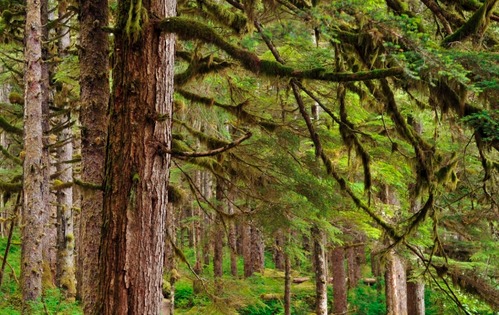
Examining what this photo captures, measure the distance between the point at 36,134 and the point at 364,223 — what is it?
6643mm

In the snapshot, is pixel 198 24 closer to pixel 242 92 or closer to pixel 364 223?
pixel 242 92

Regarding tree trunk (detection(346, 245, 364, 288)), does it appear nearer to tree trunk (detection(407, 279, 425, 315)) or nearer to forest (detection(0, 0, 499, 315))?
tree trunk (detection(407, 279, 425, 315))

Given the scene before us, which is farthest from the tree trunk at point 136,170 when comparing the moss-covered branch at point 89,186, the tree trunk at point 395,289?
the tree trunk at point 395,289

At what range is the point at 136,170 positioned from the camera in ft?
12.9

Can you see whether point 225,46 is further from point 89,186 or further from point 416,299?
point 416,299

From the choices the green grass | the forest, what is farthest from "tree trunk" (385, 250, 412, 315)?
the green grass

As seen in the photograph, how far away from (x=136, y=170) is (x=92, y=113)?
197cm

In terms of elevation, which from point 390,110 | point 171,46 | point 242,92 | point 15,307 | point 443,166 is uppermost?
point 242,92

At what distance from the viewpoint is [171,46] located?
4.24 metres

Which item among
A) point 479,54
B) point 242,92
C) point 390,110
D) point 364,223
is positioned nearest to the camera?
point 479,54

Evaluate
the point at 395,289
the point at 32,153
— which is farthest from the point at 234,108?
the point at 395,289

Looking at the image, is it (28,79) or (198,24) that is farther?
(28,79)

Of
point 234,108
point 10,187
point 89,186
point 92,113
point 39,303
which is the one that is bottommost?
point 39,303

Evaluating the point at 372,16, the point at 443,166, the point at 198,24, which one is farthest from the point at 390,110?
the point at 198,24
